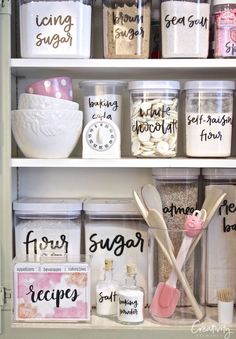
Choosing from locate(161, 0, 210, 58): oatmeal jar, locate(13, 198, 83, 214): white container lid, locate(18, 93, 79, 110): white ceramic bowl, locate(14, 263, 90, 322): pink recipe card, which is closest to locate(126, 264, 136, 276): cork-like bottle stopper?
locate(14, 263, 90, 322): pink recipe card

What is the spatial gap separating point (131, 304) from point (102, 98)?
0.53 m

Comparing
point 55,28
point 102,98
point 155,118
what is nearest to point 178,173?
point 155,118

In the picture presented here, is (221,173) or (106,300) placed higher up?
(221,173)

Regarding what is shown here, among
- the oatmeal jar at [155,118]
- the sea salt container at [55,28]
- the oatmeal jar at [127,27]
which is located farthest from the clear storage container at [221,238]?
the sea salt container at [55,28]

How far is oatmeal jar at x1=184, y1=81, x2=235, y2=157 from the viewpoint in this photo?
54.3 inches

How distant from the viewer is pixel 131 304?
1361 mm

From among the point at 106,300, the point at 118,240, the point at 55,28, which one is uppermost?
the point at 55,28

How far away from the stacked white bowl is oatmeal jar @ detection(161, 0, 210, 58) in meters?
0.29

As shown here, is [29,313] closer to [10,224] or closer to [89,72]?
[10,224]

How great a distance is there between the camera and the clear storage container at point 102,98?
1.43m

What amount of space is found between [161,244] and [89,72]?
0.50m

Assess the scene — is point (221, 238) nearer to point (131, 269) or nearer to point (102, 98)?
point (131, 269)

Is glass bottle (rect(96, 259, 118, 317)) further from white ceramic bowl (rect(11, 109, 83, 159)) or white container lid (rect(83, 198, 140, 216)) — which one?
white ceramic bowl (rect(11, 109, 83, 159))

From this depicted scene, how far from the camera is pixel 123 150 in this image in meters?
1.59
